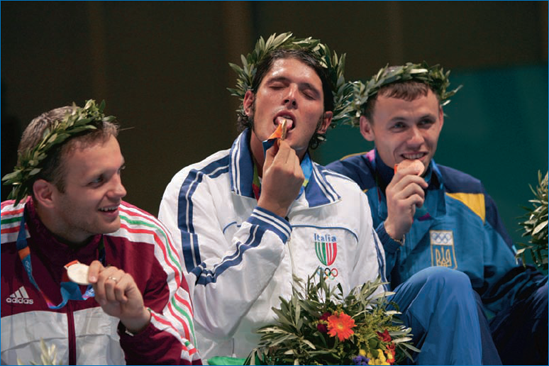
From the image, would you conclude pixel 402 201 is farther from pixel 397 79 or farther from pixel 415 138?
pixel 397 79

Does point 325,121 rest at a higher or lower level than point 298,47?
lower

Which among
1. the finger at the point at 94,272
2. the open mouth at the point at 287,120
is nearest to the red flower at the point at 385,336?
the open mouth at the point at 287,120

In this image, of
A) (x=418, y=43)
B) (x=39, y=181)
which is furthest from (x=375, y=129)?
(x=39, y=181)

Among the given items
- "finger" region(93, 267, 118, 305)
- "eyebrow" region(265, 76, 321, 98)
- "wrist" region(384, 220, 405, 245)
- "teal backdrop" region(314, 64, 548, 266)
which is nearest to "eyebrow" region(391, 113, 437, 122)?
"wrist" region(384, 220, 405, 245)

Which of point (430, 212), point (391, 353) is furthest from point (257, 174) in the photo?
point (430, 212)

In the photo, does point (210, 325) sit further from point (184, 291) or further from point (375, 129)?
point (375, 129)

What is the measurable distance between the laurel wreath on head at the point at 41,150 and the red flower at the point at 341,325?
1.04m

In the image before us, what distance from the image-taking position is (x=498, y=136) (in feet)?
17.1

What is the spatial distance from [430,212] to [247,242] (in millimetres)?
1354

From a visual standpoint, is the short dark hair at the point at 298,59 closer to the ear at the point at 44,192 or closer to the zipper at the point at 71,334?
the ear at the point at 44,192

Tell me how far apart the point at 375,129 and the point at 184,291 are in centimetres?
167

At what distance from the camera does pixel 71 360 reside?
265cm

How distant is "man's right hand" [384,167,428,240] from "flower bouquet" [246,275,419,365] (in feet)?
2.52

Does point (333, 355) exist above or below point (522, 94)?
below
